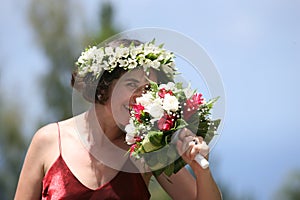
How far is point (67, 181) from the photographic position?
9.07 feet

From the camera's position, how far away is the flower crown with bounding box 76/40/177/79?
8.69 ft

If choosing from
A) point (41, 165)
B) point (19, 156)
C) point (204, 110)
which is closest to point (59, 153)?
point (41, 165)

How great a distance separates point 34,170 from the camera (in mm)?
2828

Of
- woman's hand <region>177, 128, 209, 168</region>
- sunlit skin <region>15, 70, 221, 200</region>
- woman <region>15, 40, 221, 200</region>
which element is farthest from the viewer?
sunlit skin <region>15, 70, 221, 200</region>

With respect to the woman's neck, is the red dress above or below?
below

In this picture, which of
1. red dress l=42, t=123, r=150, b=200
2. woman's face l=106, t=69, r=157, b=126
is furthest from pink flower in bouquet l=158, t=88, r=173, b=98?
red dress l=42, t=123, r=150, b=200

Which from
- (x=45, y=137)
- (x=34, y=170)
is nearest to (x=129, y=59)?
(x=45, y=137)

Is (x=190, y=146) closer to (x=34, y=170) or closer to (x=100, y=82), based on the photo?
(x=100, y=82)

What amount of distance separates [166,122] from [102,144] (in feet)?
1.53

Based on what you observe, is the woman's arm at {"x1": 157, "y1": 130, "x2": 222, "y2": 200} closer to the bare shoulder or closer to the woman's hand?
the woman's hand

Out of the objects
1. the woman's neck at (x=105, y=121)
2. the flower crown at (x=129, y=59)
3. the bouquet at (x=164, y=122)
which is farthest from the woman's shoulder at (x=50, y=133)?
A: the bouquet at (x=164, y=122)

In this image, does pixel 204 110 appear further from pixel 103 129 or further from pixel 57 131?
pixel 57 131

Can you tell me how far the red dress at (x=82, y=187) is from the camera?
8.96ft

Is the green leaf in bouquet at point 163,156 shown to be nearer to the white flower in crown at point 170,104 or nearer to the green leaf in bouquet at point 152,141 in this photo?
the green leaf in bouquet at point 152,141
